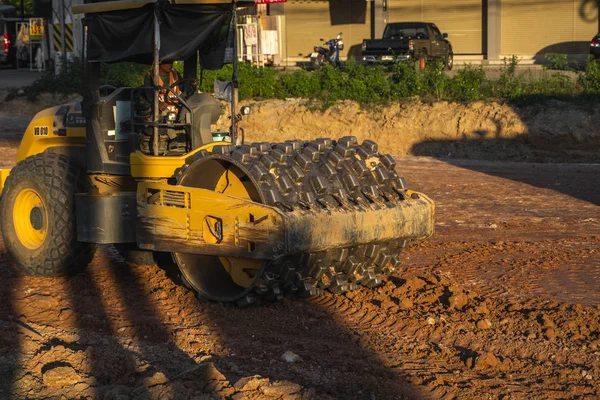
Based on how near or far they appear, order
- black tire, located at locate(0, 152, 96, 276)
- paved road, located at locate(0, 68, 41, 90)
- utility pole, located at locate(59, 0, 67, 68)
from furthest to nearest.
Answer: paved road, located at locate(0, 68, 41, 90) → utility pole, located at locate(59, 0, 67, 68) → black tire, located at locate(0, 152, 96, 276)

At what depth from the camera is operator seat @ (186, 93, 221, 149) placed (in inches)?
362

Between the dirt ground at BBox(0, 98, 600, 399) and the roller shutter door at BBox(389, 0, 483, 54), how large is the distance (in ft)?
109

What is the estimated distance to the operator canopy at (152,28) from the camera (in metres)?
8.93

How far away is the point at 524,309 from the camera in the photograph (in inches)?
351

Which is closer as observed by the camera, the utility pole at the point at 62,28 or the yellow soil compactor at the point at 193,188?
the yellow soil compactor at the point at 193,188

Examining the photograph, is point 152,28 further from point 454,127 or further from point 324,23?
point 324,23

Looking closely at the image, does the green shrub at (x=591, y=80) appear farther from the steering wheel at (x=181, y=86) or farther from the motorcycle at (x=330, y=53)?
the steering wheel at (x=181, y=86)

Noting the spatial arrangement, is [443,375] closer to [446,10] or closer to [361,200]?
[361,200]

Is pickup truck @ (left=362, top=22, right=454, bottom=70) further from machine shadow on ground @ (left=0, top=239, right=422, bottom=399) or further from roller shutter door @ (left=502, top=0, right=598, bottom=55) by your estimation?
machine shadow on ground @ (left=0, top=239, right=422, bottom=399)

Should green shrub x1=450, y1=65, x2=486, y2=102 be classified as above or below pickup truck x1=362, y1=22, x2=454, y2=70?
below

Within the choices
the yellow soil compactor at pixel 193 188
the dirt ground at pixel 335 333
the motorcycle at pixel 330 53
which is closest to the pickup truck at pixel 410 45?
the motorcycle at pixel 330 53

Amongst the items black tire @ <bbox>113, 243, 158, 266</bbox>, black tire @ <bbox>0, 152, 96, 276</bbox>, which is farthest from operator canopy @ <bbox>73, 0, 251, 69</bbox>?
black tire @ <bbox>113, 243, 158, 266</bbox>

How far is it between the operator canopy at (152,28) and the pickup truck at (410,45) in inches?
920

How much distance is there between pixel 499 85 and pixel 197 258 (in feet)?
53.4
